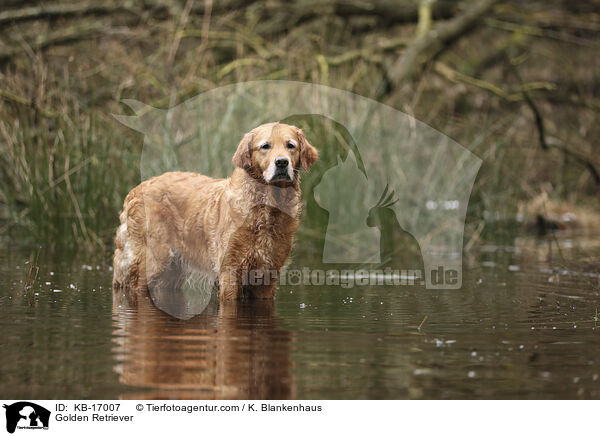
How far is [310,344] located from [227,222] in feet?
6.54

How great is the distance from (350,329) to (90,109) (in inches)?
223

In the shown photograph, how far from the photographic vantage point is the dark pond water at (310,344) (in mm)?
3730

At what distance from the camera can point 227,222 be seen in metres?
6.41

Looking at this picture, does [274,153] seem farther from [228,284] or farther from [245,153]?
[228,284]

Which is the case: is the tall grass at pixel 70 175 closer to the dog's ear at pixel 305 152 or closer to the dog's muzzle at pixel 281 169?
the dog's ear at pixel 305 152

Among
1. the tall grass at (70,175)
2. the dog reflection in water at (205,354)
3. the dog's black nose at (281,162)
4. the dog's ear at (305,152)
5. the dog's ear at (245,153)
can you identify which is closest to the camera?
the dog reflection in water at (205,354)

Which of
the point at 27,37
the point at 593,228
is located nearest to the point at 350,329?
the point at 27,37
